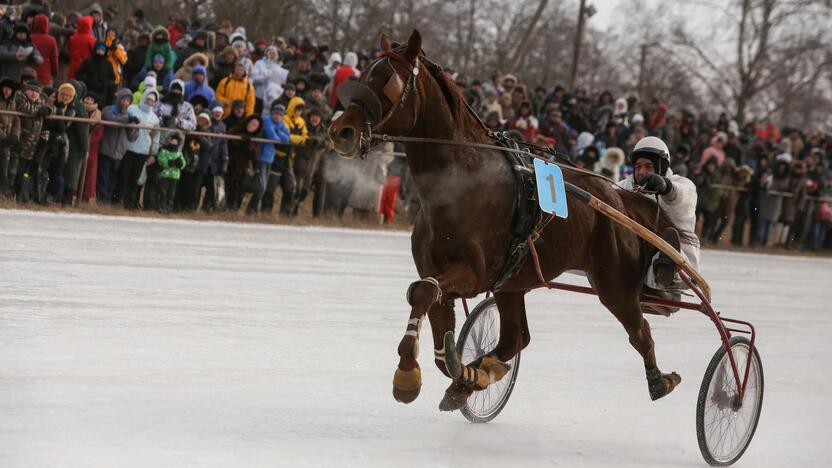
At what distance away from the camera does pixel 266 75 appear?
17.6 meters

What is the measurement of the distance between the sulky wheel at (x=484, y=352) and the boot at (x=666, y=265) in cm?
93

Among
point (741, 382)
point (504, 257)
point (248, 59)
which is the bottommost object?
point (741, 382)

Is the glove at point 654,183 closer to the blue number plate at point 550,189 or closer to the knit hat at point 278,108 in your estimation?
the blue number plate at point 550,189

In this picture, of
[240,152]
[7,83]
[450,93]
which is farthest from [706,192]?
[450,93]

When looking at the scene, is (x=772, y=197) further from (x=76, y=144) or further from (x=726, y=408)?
(x=726, y=408)

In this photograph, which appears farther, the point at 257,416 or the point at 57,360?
the point at 57,360

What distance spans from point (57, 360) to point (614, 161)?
10.6 meters

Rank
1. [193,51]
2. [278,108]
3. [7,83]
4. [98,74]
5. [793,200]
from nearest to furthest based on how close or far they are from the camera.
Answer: [7,83] < [98,74] < [278,108] < [193,51] < [793,200]

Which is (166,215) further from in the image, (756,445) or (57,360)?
(756,445)

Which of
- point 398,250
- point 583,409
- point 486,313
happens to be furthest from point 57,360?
point 398,250

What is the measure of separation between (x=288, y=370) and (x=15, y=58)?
345 inches

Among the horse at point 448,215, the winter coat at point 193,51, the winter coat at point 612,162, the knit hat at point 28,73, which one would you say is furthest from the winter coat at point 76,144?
the horse at point 448,215

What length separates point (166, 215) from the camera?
15961mm

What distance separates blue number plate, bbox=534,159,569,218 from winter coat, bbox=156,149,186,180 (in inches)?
381
